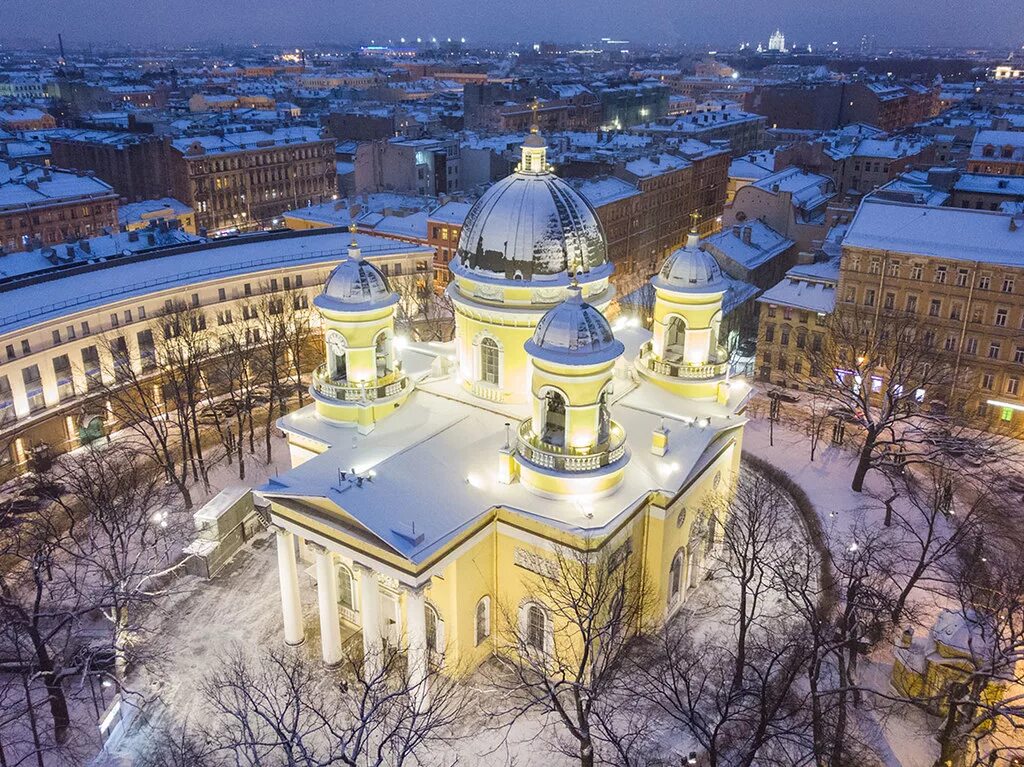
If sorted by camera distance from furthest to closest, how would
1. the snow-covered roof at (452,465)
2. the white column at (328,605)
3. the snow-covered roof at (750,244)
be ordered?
the snow-covered roof at (750,244) → the white column at (328,605) → the snow-covered roof at (452,465)

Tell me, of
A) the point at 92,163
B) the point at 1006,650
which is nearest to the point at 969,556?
the point at 1006,650

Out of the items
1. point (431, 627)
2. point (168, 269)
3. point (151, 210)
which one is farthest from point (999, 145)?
point (151, 210)

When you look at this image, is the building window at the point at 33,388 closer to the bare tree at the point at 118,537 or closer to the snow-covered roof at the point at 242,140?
the bare tree at the point at 118,537

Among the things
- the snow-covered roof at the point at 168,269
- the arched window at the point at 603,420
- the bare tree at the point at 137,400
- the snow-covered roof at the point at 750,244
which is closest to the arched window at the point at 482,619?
the arched window at the point at 603,420

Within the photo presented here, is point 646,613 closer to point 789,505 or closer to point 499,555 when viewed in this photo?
point 499,555

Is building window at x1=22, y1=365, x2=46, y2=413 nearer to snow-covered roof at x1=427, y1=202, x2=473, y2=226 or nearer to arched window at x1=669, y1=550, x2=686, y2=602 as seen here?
snow-covered roof at x1=427, y1=202, x2=473, y2=226

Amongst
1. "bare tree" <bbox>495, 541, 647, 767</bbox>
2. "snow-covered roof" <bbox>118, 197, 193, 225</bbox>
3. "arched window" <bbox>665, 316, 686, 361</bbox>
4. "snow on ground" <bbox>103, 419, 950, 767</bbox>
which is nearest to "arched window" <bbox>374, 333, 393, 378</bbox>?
"snow on ground" <bbox>103, 419, 950, 767</bbox>
